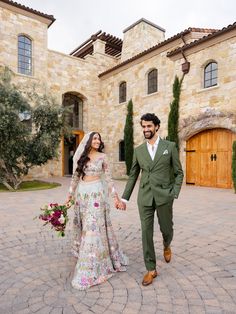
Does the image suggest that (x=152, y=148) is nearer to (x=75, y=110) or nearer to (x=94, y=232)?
(x=94, y=232)

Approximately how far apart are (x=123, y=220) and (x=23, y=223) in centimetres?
217

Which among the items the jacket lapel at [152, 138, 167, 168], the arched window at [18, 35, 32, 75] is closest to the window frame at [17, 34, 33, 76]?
the arched window at [18, 35, 32, 75]

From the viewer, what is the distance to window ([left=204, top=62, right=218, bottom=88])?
12.0 meters

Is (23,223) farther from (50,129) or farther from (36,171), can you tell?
(36,171)

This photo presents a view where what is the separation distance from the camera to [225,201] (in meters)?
8.30

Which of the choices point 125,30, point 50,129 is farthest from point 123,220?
point 125,30

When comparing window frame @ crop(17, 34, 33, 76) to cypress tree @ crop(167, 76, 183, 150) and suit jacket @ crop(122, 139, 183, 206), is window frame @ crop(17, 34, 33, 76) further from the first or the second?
suit jacket @ crop(122, 139, 183, 206)

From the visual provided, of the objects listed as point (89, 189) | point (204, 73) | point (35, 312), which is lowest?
point (35, 312)

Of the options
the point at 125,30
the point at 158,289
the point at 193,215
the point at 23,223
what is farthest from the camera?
the point at 125,30

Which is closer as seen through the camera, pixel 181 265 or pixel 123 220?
pixel 181 265

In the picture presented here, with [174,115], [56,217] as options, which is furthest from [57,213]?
[174,115]

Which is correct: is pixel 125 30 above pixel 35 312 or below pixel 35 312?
above

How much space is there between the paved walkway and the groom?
1.12 feet

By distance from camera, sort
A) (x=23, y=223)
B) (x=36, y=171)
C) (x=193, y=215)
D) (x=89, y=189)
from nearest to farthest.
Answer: (x=89, y=189)
(x=23, y=223)
(x=193, y=215)
(x=36, y=171)
